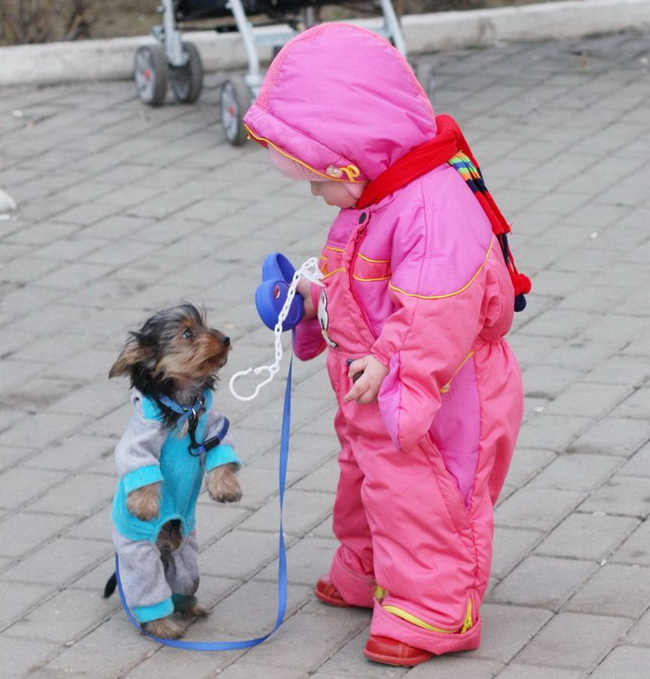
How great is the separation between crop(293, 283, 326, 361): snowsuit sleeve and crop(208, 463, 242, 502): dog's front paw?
0.45 meters

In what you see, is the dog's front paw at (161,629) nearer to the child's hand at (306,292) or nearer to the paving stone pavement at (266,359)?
the paving stone pavement at (266,359)

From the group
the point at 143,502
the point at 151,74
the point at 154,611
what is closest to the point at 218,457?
the point at 143,502

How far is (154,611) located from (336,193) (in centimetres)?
121

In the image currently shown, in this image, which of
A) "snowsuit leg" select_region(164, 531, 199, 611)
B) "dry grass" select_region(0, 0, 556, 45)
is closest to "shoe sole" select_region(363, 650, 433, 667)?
"snowsuit leg" select_region(164, 531, 199, 611)

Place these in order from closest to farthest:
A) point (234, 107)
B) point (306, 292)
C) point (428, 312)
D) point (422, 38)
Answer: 1. point (428, 312)
2. point (306, 292)
3. point (234, 107)
4. point (422, 38)

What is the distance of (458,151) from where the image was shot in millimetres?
3564

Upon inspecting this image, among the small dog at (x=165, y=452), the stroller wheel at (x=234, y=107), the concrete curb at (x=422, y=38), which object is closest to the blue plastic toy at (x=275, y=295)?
the small dog at (x=165, y=452)

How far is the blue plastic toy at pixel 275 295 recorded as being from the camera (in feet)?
12.1

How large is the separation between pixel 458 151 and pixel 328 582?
1.29m

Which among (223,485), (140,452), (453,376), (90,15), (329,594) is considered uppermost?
(453,376)

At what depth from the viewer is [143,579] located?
3.70 metres

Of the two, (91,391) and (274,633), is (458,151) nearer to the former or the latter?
(274,633)

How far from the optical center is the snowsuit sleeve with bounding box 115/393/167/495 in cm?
357

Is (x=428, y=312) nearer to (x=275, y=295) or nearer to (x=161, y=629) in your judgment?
(x=275, y=295)
